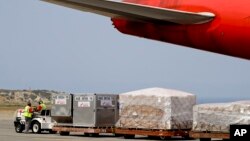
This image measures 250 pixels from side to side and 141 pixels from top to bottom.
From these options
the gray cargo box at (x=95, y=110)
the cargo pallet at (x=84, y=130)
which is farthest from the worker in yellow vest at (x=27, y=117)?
the gray cargo box at (x=95, y=110)

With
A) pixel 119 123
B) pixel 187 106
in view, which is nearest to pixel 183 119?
pixel 187 106

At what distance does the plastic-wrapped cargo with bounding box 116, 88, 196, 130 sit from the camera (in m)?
25.9

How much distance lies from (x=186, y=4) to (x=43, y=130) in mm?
22084

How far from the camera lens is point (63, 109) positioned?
29.6 m

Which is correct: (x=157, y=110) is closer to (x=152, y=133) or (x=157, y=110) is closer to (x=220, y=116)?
(x=152, y=133)

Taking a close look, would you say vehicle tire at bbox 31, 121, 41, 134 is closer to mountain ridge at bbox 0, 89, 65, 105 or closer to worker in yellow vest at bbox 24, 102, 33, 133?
worker in yellow vest at bbox 24, 102, 33, 133

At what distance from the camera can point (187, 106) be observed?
26562 mm

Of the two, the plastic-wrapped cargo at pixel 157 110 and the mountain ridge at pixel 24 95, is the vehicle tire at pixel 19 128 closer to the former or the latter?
the plastic-wrapped cargo at pixel 157 110

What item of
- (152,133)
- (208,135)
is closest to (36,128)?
(152,133)

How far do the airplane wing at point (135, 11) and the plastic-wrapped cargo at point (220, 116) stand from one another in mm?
13343

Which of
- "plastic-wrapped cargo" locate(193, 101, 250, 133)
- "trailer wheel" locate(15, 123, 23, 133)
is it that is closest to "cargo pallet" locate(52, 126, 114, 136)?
"trailer wheel" locate(15, 123, 23, 133)

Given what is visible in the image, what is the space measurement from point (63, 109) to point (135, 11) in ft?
65.8

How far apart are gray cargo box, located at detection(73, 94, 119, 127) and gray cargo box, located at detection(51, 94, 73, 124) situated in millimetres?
272

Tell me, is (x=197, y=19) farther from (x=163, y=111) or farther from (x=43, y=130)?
(x=43, y=130)
